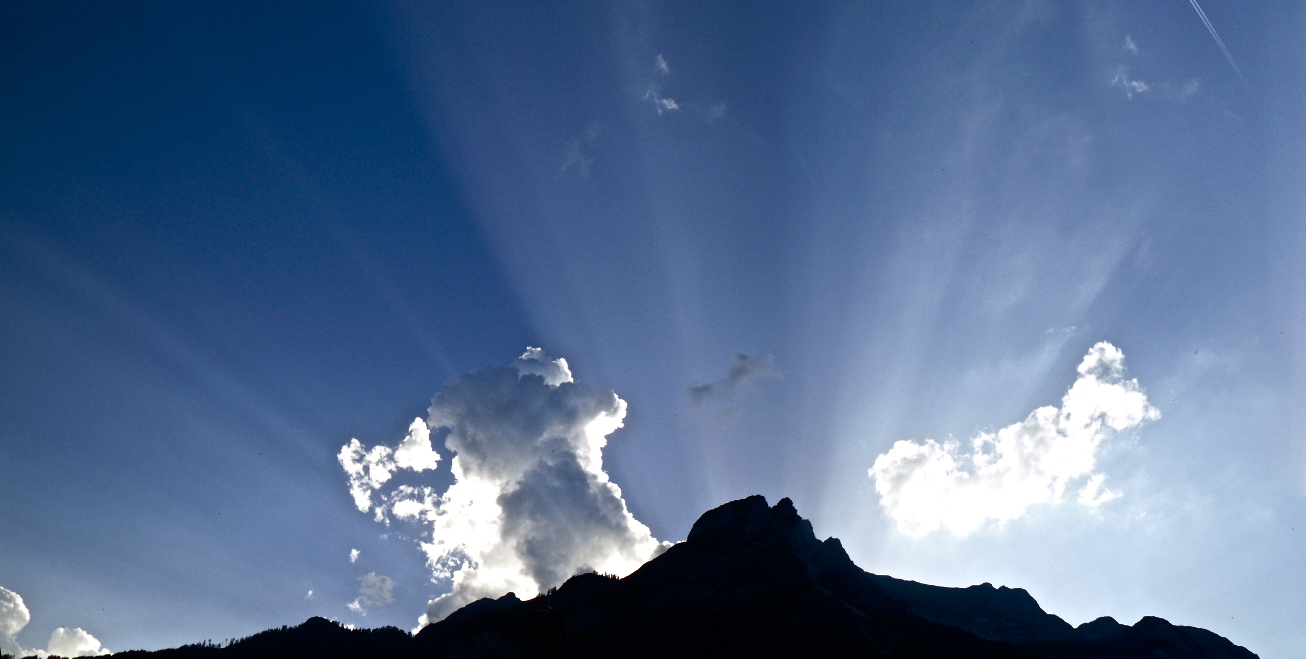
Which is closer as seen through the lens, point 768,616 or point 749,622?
point 749,622

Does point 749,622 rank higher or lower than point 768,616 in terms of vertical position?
lower

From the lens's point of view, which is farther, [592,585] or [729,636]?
[592,585]

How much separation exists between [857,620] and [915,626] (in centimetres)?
1535

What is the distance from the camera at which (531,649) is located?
102 ft

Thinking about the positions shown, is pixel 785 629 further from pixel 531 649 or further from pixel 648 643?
pixel 531 649

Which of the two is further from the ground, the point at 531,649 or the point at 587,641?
the point at 587,641

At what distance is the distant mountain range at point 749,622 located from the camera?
461 feet

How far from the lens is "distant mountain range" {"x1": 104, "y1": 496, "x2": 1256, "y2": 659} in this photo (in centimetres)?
14050

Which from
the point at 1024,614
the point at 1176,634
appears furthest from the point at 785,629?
the point at 1176,634

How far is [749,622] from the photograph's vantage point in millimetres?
143000

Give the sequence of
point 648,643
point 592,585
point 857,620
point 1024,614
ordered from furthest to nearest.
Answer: point 1024,614, point 592,585, point 857,620, point 648,643

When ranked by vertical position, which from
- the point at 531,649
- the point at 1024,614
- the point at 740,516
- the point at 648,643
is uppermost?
the point at 740,516

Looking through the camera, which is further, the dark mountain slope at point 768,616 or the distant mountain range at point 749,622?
the distant mountain range at point 749,622

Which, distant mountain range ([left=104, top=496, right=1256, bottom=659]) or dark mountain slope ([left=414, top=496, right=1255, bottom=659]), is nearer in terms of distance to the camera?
dark mountain slope ([left=414, top=496, right=1255, bottom=659])
